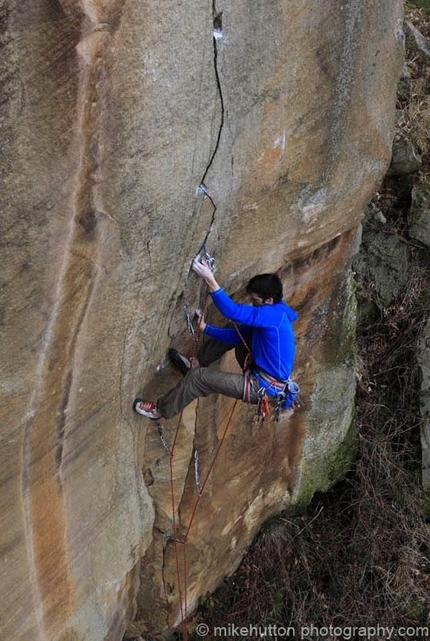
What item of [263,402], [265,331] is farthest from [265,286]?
[263,402]

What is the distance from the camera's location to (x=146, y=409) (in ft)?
11.9

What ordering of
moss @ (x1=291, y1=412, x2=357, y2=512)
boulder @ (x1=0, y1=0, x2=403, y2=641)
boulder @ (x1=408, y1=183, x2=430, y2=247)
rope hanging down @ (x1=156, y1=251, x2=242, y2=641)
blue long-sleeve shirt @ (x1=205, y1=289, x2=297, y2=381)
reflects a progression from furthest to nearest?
boulder @ (x1=408, y1=183, x2=430, y2=247), moss @ (x1=291, y1=412, x2=357, y2=512), rope hanging down @ (x1=156, y1=251, x2=242, y2=641), blue long-sleeve shirt @ (x1=205, y1=289, x2=297, y2=381), boulder @ (x1=0, y1=0, x2=403, y2=641)

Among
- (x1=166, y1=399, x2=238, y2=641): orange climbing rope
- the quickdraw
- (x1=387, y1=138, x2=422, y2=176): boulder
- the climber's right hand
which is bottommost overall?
(x1=166, y1=399, x2=238, y2=641): orange climbing rope

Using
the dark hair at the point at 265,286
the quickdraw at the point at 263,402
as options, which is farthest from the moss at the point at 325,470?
the dark hair at the point at 265,286

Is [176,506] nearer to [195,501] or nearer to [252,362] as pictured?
[195,501]

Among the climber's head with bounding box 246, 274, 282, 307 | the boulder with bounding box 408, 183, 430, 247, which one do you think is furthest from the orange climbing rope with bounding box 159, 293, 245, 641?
the boulder with bounding box 408, 183, 430, 247

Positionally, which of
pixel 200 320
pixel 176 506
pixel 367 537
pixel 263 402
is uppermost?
pixel 200 320

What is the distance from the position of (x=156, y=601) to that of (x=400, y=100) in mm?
5071

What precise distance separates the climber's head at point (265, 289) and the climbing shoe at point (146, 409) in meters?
0.83

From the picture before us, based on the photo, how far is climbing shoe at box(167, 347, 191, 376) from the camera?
370cm

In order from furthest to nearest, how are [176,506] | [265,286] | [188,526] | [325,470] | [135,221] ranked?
[325,470], [188,526], [176,506], [265,286], [135,221]

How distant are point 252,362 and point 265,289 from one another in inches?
20.4

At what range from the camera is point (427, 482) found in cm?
601

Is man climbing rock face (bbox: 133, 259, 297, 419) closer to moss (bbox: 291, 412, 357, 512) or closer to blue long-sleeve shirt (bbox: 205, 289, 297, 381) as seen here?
blue long-sleeve shirt (bbox: 205, 289, 297, 381)
